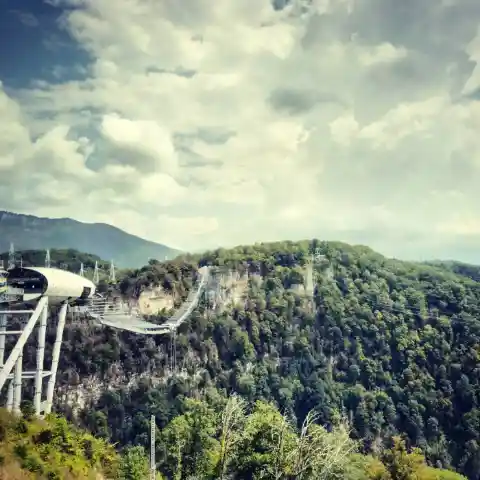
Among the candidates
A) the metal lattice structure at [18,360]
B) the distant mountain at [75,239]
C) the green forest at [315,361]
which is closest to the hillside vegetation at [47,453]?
the metal lattice structure at [18,360]

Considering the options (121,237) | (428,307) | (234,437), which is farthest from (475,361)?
(121,237)

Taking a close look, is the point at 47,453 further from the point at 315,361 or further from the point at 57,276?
the point at 315,361

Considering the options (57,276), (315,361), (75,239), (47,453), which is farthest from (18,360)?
(75,239)

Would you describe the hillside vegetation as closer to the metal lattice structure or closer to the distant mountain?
the metal lattice structure

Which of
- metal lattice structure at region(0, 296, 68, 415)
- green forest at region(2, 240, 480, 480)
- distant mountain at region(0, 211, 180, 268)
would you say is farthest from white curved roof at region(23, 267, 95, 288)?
distant mountain at region(0, 211, 180, 268)

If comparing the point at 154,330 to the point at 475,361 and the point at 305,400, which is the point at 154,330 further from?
the point at 475,361
